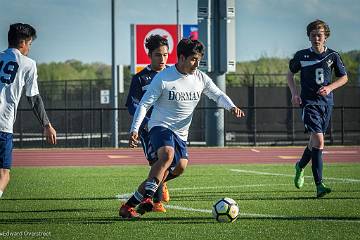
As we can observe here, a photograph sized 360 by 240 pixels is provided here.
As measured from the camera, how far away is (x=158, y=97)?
9852 millimetres

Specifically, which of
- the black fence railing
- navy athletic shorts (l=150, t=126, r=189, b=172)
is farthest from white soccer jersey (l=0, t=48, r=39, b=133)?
the black fence railing

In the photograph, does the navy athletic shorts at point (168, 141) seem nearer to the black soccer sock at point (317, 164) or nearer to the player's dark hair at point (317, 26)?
the black soccer sock at point (317, 164)

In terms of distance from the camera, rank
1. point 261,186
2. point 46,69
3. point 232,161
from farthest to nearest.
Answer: point 46,69, point 232,161, point 261,186

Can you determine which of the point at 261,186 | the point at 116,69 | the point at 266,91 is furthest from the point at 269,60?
the point at 261,186

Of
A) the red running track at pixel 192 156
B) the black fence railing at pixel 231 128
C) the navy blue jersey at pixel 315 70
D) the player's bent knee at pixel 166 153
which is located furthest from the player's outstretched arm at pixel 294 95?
the black fence railing at pixel 231 128

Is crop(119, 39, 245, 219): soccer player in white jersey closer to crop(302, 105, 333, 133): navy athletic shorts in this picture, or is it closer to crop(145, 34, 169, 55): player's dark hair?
crop(145, 34, 169, 55): player's dark hair

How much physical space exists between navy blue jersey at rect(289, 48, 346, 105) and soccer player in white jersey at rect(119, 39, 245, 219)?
2.80 metres

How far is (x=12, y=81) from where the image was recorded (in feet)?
30.1

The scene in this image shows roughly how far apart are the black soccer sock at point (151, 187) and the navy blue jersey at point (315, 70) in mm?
3544

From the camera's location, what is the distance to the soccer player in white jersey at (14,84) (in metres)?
9.18

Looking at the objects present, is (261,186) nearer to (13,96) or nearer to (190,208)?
(190,208)

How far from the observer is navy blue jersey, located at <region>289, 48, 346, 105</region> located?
12570 millimetres

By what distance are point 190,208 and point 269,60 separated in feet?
272

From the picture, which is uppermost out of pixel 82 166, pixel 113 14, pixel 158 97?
pixel 113 14
